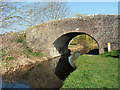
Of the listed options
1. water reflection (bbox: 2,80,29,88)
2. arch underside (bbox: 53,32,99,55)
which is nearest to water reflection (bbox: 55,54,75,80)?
water reflection (bbox: 2,80,29,88)

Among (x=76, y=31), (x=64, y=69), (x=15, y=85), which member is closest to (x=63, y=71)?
(x=64, y=69)

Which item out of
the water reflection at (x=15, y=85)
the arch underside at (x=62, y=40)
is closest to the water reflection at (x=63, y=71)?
the water reflection at (x=15, y=85)

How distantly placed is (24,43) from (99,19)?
8796 mm

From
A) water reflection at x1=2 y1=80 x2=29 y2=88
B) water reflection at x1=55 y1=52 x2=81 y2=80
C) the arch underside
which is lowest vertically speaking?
water reflection at x1=55 y1=52 x2=81 y2=80

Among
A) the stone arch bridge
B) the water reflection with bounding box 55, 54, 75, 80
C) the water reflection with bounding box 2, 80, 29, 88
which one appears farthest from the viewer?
the stone arch bridge

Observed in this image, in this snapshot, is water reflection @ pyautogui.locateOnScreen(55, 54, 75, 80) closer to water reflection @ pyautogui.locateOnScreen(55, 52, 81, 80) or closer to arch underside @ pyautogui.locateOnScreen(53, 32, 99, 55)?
water reflection @ pyautogui.locateOnScreen(55, 52, 81, 80)

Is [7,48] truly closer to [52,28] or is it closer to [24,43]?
[24,43]

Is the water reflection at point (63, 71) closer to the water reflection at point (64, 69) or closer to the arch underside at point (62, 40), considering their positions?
the water reflection at point (64, 69)

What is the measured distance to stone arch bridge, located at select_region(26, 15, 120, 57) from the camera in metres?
10.8

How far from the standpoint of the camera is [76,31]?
39.4ft

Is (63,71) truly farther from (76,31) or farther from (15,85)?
(76,31)

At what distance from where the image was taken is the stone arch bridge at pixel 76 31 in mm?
10773

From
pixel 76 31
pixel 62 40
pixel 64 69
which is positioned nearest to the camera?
pixel 64 69

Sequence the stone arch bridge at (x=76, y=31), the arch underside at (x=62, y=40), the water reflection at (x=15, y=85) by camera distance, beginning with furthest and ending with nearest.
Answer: the arch underside at (x=62, y=40), the stone arch bridge at (x=76, y=31), the water reflection at (x=15, y=85)
